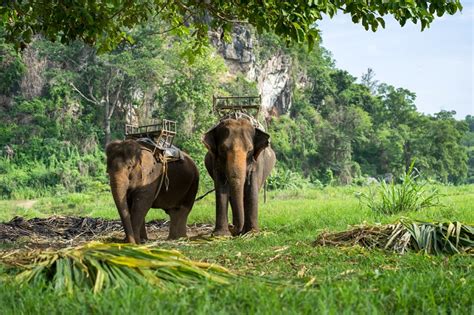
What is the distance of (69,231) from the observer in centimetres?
1327

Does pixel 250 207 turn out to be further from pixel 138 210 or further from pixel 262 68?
pixel 262 68

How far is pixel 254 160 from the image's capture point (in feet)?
36.4

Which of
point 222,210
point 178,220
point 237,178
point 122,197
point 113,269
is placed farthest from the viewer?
point 178,220

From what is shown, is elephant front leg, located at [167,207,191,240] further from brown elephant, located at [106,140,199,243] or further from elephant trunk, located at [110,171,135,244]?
elephant trunk, located at [110,171,135,244]

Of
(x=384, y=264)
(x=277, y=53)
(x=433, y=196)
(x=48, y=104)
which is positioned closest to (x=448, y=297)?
(x=384, y=264)

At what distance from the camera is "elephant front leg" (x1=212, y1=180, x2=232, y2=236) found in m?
10.5

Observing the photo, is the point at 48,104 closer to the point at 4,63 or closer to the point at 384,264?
the point at 4,63

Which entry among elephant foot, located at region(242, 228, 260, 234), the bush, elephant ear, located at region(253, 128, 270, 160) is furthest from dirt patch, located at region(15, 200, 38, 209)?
elephant foot, located at region(242, 228, 260, 234)

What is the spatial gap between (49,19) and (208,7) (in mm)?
2176

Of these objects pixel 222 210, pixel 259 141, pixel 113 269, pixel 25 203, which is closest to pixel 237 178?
pixel 222 210

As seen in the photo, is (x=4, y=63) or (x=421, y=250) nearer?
(x=421, y=250)

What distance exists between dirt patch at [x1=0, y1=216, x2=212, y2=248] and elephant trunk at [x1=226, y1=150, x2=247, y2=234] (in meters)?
0.96

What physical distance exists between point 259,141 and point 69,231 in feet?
14.6

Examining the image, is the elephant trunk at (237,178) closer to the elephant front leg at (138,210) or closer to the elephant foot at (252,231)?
the elephant foot at (252,231)
